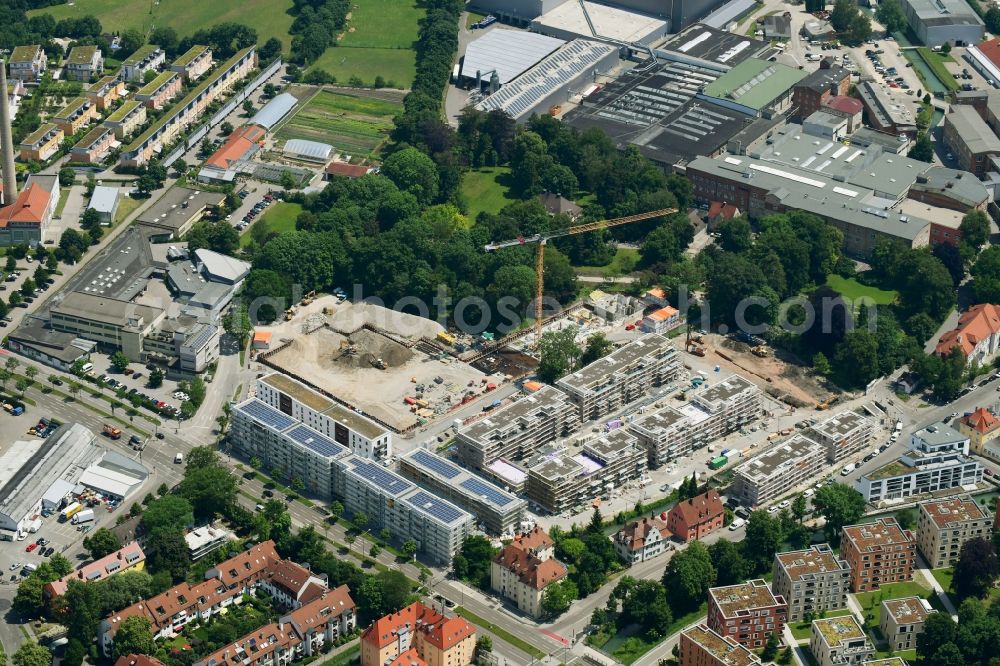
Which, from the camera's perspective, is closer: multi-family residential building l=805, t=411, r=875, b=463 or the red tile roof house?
multi-family residential building l=805, t=411, r=875, b=463

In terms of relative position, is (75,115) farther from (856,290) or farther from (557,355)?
(856,290)

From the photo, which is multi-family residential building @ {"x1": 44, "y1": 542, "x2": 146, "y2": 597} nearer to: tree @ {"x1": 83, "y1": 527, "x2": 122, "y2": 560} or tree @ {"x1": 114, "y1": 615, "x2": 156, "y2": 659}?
tree @ {"x1": 83, "y1": 527, "x2": 122, "y2": 560}

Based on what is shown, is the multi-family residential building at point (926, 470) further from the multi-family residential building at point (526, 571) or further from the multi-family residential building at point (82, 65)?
the multi-family residential building at point (82, 65)

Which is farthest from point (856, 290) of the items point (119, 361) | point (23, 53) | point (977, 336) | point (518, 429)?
point (23, 53)

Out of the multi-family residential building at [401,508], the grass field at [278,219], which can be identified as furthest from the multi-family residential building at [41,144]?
the multi-family residential building at [401,508]

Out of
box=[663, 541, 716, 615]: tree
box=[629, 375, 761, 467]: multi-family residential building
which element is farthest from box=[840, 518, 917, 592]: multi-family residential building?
box=[629, 375, 761, 467]: multi-family residential building

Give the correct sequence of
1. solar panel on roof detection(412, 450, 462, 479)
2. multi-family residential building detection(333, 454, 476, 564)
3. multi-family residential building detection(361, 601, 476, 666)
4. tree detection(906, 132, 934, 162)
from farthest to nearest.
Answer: tree detection(906, 132, 934, 162)
solar panel on roof detection(412, 450, 462, 479)
multi-family residential building detection(333, 454, 476, 564)
multi-family residential building detection(361, 601, 476, 666)
